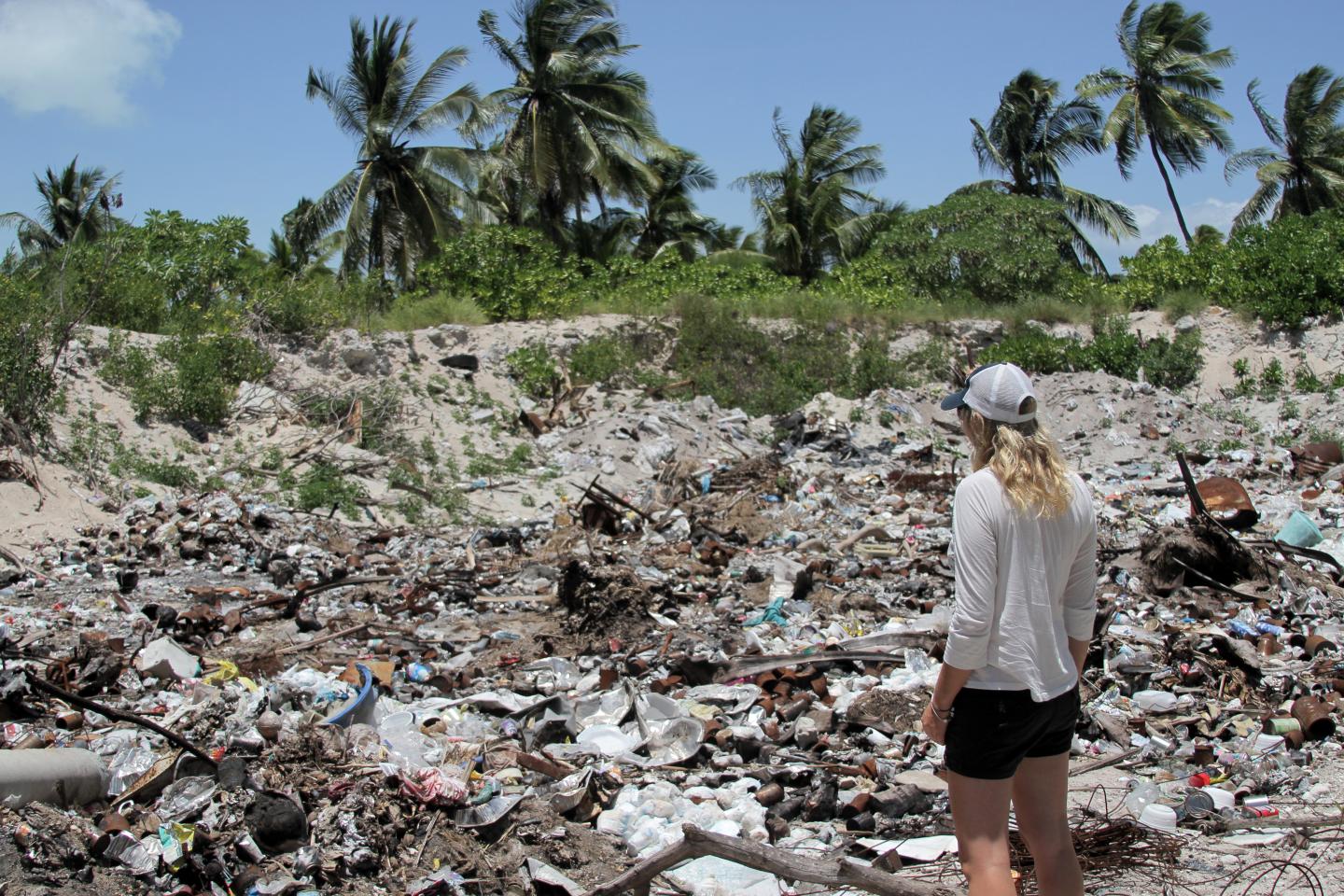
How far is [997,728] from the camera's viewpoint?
7.70ft

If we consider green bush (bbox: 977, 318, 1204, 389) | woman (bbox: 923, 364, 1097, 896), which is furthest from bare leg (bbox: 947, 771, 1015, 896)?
green bush (bbox: 977, 318, 1204, 389)

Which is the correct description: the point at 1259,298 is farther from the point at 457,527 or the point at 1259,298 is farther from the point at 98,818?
the point at 98,818

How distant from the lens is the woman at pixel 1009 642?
2336 mm

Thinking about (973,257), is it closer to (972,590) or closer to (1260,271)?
(1260,271)

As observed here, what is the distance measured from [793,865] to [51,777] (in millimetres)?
2520

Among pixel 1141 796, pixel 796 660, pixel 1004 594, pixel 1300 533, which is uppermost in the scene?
pixel 1004 594

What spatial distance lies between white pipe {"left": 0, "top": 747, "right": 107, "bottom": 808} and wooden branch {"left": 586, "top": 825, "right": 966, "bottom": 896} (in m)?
2.11

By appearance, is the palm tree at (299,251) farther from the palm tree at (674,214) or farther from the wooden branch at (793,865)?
the wooden branch at (793,865)

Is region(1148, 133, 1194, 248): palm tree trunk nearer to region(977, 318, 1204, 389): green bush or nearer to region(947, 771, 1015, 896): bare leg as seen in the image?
region(977, 318, 1204, 389): green bush

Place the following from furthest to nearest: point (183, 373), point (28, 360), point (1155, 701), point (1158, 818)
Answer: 1. point (183, 373)
2. point (28, 360)
3. point (1155, 701)
4. point (1158, 818)

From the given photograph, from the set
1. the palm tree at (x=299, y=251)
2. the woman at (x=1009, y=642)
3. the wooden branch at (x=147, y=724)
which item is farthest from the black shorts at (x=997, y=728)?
the palm tree at (x=299, y=251)

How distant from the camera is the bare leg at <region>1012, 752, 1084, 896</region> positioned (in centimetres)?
245

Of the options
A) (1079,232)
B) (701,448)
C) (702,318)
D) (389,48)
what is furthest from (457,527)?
(1079,232)

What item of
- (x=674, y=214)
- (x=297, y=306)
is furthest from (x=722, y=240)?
(x=297, y=306)
